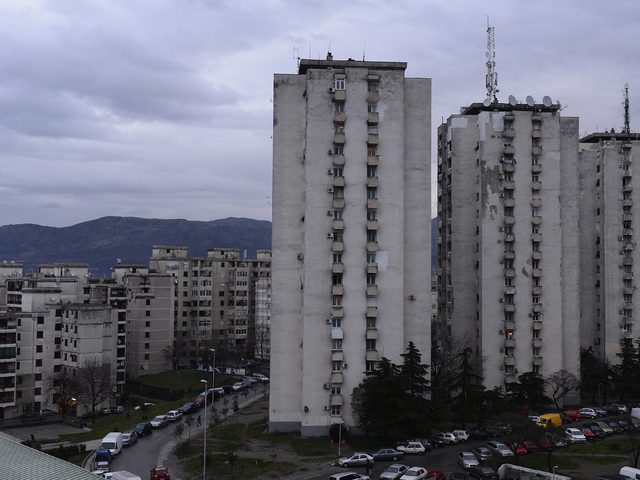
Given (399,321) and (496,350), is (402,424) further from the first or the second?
(496,350)

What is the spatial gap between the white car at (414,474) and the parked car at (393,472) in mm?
658

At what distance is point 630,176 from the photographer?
295 feet

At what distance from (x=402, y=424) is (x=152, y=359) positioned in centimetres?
7041

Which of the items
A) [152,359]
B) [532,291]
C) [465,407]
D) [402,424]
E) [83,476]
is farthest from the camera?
[152,359]

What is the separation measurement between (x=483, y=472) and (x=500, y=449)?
22.5ft

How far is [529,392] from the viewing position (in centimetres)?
6931

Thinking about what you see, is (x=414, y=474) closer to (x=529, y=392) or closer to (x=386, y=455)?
(x=386, y=455)

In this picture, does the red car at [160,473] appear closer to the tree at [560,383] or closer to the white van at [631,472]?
the white van at [631,472]

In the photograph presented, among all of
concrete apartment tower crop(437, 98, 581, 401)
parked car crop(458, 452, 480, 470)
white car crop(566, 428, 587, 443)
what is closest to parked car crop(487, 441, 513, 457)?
parked car crop(458, 452, 480, 470)

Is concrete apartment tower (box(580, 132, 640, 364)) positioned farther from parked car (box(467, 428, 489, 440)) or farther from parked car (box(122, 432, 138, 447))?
parked car (box(122, 432, 138, 447))

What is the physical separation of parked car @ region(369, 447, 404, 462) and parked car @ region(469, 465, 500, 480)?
673cm

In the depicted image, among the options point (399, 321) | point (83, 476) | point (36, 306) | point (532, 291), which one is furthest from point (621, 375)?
point (36, 306)

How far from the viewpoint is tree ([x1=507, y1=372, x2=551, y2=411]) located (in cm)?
6925

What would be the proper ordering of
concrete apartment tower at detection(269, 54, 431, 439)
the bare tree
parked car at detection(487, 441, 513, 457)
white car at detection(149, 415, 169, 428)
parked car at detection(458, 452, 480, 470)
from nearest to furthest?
parked car at detection(458, 452, 480, 470) → parked car at detection(487, 441, 513, 457) → concrete apartment tower at detection(269, 54, 431, 439) → white car at detection(149, 415, 169, 428) → the bare tree
